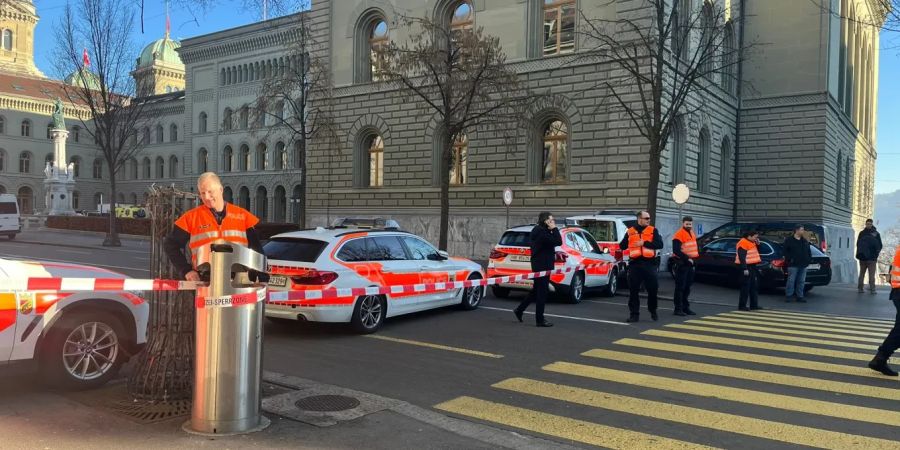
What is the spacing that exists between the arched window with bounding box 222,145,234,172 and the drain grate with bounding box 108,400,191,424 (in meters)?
62.0

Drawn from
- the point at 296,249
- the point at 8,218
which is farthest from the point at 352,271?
the point at 8,218

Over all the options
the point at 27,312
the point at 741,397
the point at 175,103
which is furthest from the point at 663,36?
the point at 175,103

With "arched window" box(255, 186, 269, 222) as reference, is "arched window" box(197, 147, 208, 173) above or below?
above

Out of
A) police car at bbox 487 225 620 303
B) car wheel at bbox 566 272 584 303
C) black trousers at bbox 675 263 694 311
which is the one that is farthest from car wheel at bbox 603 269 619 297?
black trousers at bbox 675 263 694 311

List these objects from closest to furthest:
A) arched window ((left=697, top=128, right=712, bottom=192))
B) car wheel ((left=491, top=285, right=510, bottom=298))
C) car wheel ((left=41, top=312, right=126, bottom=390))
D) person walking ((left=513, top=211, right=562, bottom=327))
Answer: car wheel ((left=41, top=312, right=126, bottom=390)) → person walking ((left=513, top=211, right=562, bottom=327)) → car wheel ((left=491, top=285, right=510, bottom=298)) → arched window ((left=697, top=128, right=712, bottom=192))

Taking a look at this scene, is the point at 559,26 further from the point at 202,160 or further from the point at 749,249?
the point at 202,160

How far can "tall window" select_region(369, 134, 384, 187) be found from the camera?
102ft

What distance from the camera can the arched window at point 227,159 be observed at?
6400cm

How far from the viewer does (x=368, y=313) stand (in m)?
9.41

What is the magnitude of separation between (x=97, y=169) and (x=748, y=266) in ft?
303

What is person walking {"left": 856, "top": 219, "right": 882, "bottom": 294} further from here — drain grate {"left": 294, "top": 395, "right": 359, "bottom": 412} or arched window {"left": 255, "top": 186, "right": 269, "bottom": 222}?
arched window {"left": 255, "top": 186, "right": 269, "bottom": 222}

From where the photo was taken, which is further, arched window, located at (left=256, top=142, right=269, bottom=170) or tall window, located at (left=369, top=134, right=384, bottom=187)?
arched window, located at (left=256, top=142, right=269, bottom=170)

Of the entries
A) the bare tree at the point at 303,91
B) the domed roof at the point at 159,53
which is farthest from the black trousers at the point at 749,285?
the domed roof at the point at 159,53

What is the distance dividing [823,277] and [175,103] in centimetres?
7058
